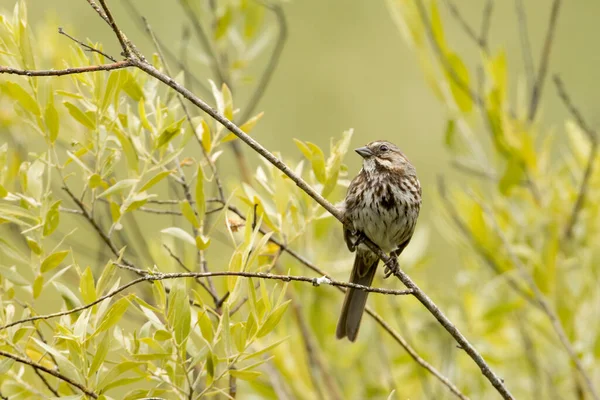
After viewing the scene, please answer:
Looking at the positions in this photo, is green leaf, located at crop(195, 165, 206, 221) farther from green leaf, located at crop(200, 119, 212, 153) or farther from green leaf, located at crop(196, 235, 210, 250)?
green leaf, located at crop(200, 119, 212, 153)

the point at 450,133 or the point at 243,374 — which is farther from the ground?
the point at 450,133

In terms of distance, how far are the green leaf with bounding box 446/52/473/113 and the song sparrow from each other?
40 centimetres

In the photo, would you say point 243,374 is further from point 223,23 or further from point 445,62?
point 223,23

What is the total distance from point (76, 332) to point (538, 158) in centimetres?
221

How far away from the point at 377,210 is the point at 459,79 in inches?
24.2

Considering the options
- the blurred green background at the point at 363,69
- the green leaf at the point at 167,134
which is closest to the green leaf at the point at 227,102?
the green leaf at the point at 167,134

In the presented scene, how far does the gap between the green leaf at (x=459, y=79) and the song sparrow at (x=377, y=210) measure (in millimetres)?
397

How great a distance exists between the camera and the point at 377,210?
3.57 metres

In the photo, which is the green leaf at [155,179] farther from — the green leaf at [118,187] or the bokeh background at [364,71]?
the bokeh background at [364,71]

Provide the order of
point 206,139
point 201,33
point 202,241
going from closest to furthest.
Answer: point 202,241
point 206,139
point 201,33

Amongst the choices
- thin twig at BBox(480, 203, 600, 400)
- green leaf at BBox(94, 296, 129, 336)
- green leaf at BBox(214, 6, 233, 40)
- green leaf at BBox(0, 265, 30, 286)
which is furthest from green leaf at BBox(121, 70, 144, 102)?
thin twig at BBox(480, 203, 600, 400)

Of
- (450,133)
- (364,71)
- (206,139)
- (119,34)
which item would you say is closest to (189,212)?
(206,139)

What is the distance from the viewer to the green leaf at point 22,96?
2326 mm

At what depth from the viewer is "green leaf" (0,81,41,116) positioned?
2326 mm
